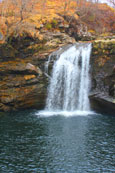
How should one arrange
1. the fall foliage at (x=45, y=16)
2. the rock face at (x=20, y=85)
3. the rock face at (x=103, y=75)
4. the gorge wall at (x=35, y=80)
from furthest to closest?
1. the fall foliage at (x=45, y=16)
2. the rock face at (x=20, y=85)
3. the gorge wall at (x=35, y=80)
4. the rock face at (x=103, y=75)

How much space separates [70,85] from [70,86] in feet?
0.43

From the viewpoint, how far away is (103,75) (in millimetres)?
22719

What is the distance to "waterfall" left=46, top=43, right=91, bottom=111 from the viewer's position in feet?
78.8

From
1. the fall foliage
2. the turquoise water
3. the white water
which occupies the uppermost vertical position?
the fall foliage

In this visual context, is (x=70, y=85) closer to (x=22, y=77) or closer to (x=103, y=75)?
(x=103, y=75)

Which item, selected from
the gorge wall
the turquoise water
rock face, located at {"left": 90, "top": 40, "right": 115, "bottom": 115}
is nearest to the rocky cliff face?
the gorge wall

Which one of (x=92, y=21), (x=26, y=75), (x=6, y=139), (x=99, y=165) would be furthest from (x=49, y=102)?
(x=92, y=21)

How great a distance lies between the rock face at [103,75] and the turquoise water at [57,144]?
277 centimetres

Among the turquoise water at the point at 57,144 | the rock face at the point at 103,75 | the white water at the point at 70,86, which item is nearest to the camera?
the turquoise water at the point at 57,144

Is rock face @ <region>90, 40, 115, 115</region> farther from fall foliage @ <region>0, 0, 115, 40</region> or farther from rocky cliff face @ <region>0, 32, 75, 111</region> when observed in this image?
fall foliage @ <region>0, 0, 115, 40</region>

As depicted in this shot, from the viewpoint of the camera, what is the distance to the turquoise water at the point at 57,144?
1033cm

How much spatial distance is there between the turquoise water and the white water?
3.86 metres

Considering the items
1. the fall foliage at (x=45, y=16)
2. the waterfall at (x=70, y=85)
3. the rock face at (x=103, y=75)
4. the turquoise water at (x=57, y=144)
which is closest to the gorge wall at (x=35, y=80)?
the rock face at (x=103, y=75)

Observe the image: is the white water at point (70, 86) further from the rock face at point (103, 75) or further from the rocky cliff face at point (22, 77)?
the rocky cliff face at point (22, 77)
